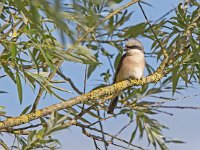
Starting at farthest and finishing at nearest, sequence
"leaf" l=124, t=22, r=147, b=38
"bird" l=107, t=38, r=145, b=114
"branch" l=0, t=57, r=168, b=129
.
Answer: "bird" l=107, t=38, r=145, b=114 < "leaf" l=124, t=22, r=147, b=38 < "branch" l=0, t=57, r=168, b=129

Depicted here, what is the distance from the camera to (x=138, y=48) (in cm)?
368

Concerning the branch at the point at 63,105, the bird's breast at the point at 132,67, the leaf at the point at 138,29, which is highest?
the leaf at the point at 138,29

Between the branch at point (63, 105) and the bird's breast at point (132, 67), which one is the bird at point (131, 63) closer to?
the bird's breast at point (132, 67)

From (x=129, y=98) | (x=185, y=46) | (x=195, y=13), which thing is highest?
(x=195, y=13)

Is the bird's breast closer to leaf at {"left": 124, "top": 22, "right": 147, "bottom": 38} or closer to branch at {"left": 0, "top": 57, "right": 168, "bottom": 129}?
leaf at {"left": 124, "top": 22, "right": 147, "bottom": 38}

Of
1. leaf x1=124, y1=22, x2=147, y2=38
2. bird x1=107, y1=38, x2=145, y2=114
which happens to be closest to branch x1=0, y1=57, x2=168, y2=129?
leaf x1=124, y1=22, x2=147, y2=38

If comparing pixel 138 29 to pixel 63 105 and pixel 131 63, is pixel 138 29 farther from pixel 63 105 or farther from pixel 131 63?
pixel 131 63

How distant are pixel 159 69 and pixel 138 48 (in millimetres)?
1732

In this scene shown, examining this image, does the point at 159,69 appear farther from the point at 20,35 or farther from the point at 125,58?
the point at 125,58

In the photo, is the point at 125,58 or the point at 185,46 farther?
the point at 125,58

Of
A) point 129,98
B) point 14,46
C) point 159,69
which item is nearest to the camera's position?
point 14,46

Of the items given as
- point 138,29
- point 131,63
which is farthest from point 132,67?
point 138,29

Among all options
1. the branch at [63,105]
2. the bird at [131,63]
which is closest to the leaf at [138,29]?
the branch at [63,105]

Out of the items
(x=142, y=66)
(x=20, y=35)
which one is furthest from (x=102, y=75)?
(x=20, y=35)
